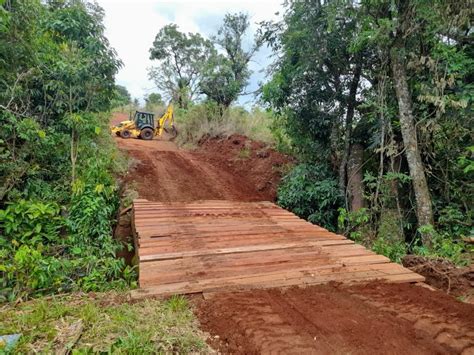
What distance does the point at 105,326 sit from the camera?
1.63 m

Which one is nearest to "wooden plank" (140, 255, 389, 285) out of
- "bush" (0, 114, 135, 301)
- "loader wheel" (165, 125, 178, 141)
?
"bush" (0, 114, 135, 301)

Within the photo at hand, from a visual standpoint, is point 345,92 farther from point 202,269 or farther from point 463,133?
point 202,269

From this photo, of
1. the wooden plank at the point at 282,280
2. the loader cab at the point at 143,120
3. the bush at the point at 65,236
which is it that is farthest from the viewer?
the loader cab at the point at 143,120

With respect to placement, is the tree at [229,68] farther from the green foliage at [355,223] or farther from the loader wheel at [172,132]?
the green foliage at [355,223]

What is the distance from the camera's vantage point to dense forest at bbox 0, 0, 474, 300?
3.73 metres

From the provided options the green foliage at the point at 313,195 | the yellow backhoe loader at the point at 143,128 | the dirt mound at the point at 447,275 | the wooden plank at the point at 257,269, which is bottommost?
the dirt mound at the point at 447,275

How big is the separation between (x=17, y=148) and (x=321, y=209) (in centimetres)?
521

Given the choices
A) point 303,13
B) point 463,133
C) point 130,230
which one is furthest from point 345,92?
point 130,230

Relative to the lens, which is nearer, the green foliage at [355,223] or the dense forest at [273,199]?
the dense forest at [273,199]

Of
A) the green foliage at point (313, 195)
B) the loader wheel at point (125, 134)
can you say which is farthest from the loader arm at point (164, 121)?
the green foliage at point (313, 195)

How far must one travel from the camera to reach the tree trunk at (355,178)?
5.18 metres

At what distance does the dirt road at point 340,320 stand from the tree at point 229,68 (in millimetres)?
11449

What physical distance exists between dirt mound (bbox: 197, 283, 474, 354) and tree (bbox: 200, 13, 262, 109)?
37.6 feet

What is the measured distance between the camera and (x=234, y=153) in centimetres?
821
